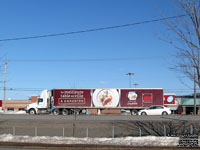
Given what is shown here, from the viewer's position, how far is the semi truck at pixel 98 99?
1427 inches

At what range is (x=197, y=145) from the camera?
42.2 feet

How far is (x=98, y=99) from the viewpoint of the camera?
3731cm

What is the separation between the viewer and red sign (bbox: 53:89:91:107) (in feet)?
123

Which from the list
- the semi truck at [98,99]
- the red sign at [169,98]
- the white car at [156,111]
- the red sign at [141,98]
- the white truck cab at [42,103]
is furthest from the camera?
the red sign at [169,98]

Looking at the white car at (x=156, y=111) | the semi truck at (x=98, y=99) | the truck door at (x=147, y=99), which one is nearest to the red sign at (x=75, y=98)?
the semi truck at (x=98, y=99)

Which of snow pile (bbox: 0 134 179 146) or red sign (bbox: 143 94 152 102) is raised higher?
red sign (bbox: 143 94 152 102)

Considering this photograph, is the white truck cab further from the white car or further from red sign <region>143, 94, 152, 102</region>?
red sign <region>143, 94, 152, 102</region>

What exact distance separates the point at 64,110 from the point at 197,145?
2688 cm

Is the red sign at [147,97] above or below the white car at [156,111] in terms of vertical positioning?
above

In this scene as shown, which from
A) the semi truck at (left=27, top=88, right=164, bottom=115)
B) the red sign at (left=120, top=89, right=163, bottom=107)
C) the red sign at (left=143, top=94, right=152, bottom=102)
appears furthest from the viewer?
the semi truck at (left=27, top=88, right=164, bottom=115)

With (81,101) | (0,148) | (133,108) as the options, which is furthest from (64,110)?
(0,148)

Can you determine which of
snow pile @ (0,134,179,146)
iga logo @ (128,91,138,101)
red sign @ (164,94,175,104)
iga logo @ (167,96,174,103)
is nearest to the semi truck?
iga logo @ (128,91,138,101)

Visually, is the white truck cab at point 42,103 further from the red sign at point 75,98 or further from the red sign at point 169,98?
the red sign at point 169,98

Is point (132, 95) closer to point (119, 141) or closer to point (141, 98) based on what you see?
point (141, 98)
